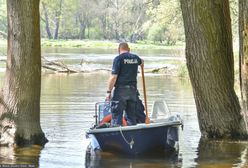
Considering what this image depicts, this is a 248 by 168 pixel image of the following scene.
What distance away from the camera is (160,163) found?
34.2 feet

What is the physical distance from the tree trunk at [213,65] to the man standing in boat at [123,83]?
1.57 meters

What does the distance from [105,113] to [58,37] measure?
83.0m

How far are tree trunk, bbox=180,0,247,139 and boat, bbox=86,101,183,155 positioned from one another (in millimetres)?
1316

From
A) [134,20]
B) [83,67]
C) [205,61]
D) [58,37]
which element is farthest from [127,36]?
[205,61]

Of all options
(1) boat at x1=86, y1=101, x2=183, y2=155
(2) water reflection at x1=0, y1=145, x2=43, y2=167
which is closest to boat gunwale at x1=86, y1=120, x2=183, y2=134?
(1) boat at x1=86, y1=101, x2=183, y2=155

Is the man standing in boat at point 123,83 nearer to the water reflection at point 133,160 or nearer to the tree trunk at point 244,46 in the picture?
the water reflection at point 133,160

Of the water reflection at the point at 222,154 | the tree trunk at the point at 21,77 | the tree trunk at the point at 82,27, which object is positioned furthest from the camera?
the tree trunk at the point at 82,27

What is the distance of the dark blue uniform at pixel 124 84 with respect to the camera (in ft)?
36.1

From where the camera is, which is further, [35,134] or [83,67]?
[83,67]

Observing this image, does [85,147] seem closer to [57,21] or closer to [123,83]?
[123,83]

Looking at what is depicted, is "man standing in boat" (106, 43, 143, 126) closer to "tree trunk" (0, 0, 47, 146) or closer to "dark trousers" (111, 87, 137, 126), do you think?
"dark trousers" (111, 87, 137, 126)

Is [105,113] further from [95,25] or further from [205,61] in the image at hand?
[95,25]

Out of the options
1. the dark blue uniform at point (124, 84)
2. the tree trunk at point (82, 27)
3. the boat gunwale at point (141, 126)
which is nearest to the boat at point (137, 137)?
the boat gunwale at point (141, 126)

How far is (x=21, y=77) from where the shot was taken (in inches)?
451
